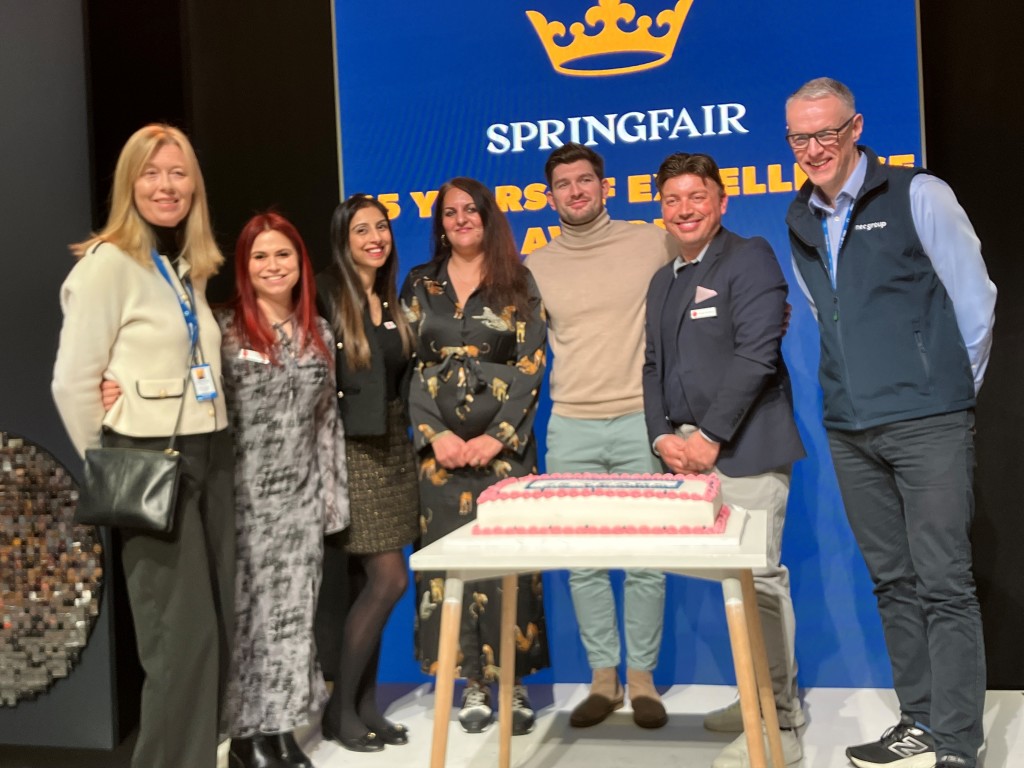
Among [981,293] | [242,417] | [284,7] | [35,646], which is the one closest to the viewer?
[981,293]

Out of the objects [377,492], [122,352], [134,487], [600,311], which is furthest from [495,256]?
[134,487]

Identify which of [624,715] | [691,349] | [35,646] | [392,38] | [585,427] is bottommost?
[624,715]

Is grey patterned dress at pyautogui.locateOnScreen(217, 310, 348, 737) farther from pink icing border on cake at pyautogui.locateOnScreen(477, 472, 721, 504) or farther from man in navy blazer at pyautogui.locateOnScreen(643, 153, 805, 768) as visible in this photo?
man in navy blazer at pyautogui.locateOnScreen(643, 153, 805, 768)

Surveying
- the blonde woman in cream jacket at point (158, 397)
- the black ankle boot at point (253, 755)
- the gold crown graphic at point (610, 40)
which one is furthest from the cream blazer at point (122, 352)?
the gold crown graphic at point (610, 40)

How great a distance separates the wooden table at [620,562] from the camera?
2.27 meters

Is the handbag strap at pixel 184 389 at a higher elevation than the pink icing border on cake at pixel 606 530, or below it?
higher

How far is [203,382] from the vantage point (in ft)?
9.04

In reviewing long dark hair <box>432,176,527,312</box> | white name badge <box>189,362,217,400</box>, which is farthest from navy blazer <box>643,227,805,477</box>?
white name badge <box>189,362,217,400</box>

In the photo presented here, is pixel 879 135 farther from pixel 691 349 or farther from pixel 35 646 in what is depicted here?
pixel 35 646

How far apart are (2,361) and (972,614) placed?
2.99 meters

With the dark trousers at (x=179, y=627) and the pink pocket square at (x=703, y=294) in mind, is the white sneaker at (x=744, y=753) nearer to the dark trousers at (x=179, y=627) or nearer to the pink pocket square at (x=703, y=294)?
the pink pocket square at (x=703, y=294)

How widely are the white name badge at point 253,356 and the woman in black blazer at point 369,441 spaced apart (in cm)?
31

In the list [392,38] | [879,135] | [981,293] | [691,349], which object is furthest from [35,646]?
[879,135]

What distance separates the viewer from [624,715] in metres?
3.59
